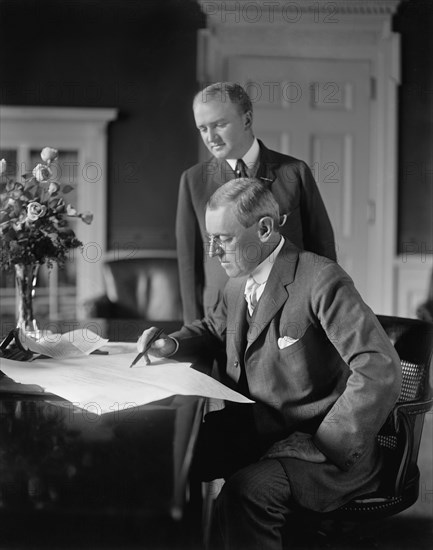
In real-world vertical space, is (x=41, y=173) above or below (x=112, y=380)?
above

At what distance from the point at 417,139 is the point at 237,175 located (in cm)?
317

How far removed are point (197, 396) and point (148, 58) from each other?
4107 millimetres

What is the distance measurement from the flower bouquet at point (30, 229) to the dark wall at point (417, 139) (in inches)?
144

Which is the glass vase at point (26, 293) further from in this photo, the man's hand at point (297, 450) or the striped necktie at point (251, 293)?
the man's hand at point (297, 450)

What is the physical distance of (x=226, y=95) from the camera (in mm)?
2449

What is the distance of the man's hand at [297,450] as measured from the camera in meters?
1.52

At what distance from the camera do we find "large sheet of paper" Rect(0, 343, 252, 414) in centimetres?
144

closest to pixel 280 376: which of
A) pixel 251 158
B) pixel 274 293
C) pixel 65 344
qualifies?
pixel 274 293

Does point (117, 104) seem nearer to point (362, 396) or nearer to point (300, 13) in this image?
point (300, 13)

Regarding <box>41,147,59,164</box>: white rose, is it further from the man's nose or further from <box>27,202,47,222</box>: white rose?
the man's nose

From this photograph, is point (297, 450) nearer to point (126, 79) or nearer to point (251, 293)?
point (251, 293)

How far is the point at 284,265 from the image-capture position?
5.62ft

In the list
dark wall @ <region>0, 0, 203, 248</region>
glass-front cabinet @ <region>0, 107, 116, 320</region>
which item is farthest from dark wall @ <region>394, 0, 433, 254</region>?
glass-front cabinet @ <region>0, 107, 116, 320</region>

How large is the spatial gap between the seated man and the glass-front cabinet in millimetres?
3401
